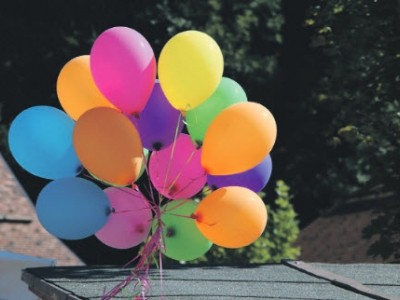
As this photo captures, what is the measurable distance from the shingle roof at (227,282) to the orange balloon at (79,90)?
4.57ft

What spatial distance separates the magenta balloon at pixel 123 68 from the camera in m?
7.77

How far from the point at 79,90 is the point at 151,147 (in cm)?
74

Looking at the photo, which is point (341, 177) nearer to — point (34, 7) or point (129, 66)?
point (34, 7)

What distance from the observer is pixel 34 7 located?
27.3m

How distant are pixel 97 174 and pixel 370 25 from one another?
6903 mm

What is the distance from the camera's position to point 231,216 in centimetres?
751

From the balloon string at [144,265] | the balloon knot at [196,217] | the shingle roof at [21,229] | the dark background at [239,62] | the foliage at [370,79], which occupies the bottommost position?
the balloon string at [144,265]

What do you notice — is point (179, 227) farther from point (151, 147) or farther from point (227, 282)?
point (227, 282)

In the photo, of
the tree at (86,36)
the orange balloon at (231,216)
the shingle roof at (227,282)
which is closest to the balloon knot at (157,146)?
the orange balloon at (231,216)

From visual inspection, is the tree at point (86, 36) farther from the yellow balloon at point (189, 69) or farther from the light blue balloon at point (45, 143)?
the yellow balloon at point (189, 69)

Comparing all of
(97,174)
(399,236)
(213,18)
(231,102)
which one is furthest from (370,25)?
(213,18)

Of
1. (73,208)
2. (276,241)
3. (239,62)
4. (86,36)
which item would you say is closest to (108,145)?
(73,208)

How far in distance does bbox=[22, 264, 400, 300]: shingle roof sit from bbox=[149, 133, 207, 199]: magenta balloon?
74 cm

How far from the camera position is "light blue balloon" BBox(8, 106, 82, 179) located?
8156mm
